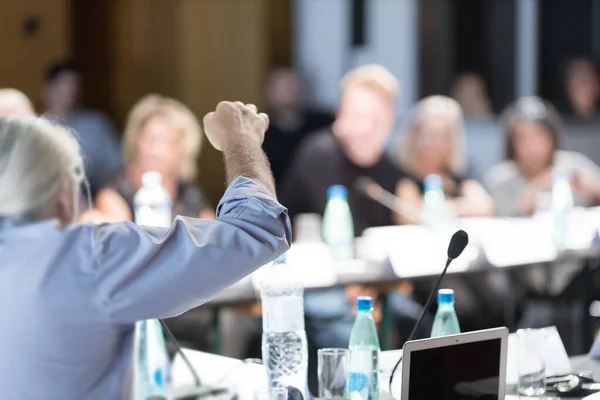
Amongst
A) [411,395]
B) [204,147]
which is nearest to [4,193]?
[411,395]

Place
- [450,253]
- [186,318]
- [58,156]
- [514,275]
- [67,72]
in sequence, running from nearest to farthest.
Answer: [58,156]
[450,253]
[186,318]
[514,275]
[67,72]

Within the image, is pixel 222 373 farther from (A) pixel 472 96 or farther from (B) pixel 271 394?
(A) pixel 472 96

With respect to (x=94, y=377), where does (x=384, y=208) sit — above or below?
above

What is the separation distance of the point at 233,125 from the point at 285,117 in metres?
4.84

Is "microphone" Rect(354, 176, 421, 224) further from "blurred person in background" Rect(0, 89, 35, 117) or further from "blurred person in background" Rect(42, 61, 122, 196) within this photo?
"blurred person in background" Rect(42, 61, 122, 196)

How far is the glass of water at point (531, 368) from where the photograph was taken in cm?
194

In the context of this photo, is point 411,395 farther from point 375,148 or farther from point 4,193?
point 375,148

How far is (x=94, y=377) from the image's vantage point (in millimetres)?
1482

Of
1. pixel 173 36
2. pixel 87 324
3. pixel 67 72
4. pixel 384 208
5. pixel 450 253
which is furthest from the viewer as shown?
pixel 173 36

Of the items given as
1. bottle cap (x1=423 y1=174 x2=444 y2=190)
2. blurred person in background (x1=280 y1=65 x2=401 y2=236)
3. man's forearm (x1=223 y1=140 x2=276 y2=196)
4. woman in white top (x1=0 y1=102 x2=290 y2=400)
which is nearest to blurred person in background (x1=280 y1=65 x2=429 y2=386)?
blurred person in background (x1=280 y1=65 x2=401 y2=236)

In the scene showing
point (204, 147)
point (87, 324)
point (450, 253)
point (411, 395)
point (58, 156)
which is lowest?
point (411, 395)

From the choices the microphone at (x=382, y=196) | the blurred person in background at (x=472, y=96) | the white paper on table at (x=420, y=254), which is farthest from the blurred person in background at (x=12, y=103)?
the blurred person in background at (x=472, y=96)

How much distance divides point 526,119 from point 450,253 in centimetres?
302

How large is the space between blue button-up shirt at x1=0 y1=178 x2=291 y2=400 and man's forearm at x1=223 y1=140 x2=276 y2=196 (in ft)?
0.14
